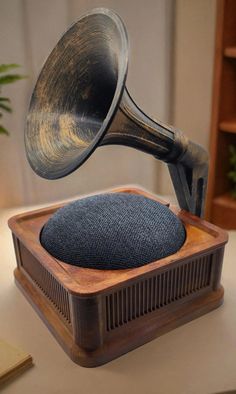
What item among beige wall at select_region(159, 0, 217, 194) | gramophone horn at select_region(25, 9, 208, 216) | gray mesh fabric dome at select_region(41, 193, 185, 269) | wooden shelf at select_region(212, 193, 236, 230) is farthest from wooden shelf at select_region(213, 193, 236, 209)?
gray mesh fabric dome at select_region(41, 193, 185, 269)

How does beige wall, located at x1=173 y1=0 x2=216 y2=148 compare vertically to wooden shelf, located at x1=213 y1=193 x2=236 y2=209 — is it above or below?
above

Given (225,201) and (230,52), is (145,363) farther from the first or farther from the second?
(230,52)

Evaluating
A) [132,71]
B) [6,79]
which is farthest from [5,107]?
[132,71]

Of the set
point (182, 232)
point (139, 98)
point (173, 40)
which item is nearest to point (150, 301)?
point (182, 232)

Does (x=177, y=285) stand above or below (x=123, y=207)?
below

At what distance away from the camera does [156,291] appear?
86 cm

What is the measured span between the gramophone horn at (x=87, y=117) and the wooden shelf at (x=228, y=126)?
0.65 metres

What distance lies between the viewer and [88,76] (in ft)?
3.14

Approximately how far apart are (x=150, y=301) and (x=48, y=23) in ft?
4.15

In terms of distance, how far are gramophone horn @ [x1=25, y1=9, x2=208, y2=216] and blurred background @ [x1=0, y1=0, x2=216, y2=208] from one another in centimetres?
70

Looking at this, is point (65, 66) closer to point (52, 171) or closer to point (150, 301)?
point (52, 171)

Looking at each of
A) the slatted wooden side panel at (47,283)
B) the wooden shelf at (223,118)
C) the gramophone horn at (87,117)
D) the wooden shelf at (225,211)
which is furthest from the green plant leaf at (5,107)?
the wooden shelf at (225,211)

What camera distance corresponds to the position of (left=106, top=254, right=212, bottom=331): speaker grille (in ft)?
2.66

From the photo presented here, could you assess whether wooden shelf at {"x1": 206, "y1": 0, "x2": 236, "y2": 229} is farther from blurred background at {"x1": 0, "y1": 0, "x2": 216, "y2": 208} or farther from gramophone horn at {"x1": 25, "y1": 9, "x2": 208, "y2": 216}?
A: gramophone horn at {"x1": 25, "y1": 9, "x2": 208, "y2": 216}
